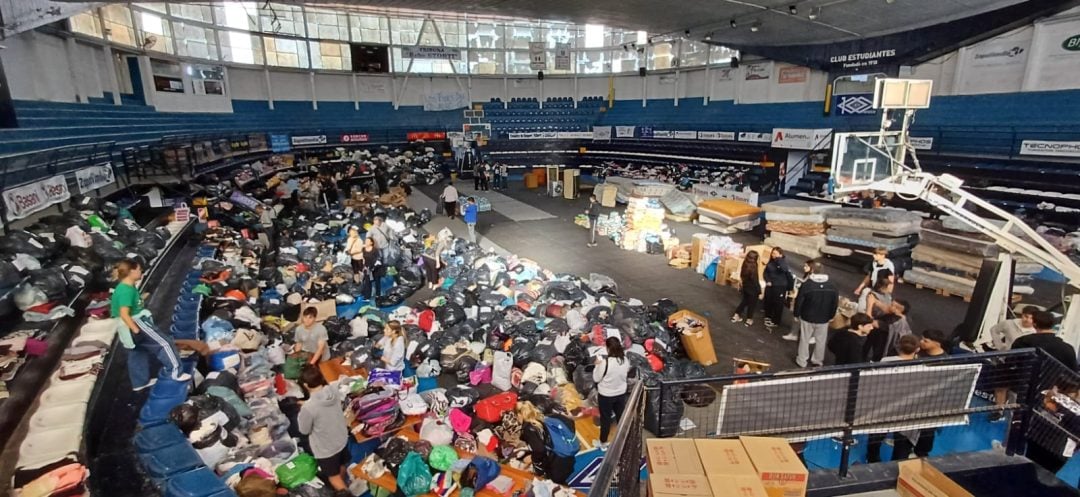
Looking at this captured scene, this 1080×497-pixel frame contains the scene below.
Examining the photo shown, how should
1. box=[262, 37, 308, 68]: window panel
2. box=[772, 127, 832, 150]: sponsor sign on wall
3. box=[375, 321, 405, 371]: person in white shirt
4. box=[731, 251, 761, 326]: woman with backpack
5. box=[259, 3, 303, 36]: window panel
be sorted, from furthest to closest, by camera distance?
box=[262, 37, 308, 68]: window panel
box=[259, 3, 303, 36]: window panel
box=[772, 127, 832, 150]: sponsor sign on wall
box=[731, 251, 761, 326]: woman with backpack
box=[375, 321, 405, 371]: person in white shirt

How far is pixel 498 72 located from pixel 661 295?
21.3m

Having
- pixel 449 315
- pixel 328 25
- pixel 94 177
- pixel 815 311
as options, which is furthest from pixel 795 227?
pixel 328 25

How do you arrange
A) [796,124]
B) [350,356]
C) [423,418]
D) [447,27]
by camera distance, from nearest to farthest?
[423,418], [350,356], [796,124], [447,27]

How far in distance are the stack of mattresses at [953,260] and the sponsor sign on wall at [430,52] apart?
765 inches

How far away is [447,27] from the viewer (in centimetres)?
2561

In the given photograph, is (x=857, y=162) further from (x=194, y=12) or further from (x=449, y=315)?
(x=194, y=12)

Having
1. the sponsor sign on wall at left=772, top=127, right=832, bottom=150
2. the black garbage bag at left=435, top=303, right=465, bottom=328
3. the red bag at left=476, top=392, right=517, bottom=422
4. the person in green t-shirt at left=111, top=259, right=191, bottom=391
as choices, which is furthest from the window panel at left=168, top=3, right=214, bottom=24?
the sponsor sign on wall at left=772, top=127, right=832, bottom=150

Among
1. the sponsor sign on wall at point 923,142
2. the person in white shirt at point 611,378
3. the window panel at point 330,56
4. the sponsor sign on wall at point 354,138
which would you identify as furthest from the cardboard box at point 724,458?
the window panel at point 330,56

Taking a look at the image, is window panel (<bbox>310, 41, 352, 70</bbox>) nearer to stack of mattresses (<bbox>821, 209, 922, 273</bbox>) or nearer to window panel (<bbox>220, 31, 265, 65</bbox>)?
window panel (<bbox>220, 31, 265, 65</bbox>)

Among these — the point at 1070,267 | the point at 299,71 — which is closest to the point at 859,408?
the point at 1070,267

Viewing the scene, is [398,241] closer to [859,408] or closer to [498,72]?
[859,408]

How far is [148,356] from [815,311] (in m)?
6.96

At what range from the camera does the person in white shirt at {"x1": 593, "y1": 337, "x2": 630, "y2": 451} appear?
4.73m

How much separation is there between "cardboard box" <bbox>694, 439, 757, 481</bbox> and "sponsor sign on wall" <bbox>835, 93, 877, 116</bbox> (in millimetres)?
16950
